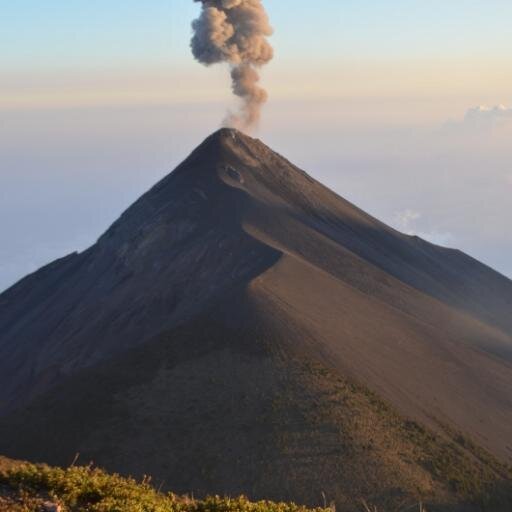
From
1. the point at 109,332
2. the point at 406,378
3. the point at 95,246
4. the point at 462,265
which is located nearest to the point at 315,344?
the point at 406,378

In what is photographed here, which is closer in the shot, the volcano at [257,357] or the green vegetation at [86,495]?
the green vegetation at [86,495]

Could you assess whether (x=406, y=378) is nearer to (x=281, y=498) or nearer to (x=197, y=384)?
(x=197, y=384)

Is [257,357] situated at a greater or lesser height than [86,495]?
greater

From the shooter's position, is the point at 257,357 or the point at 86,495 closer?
the point at 86,495

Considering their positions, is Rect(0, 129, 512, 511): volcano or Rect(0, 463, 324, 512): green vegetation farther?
Rect(0, 129, 512, 511): volcano
